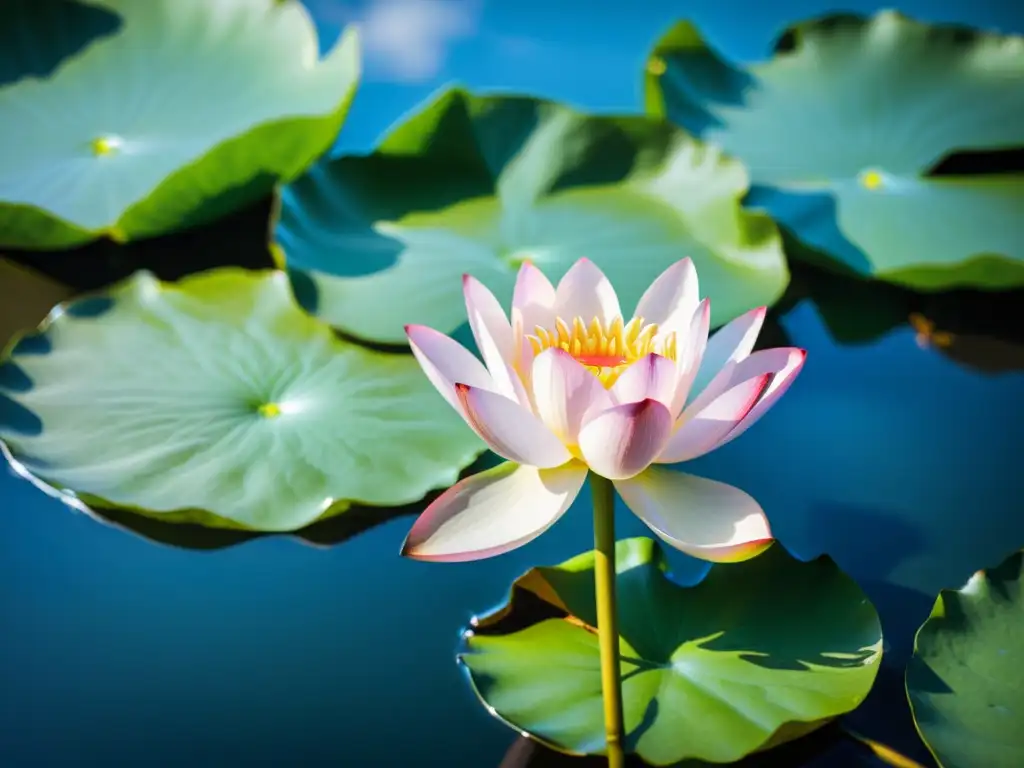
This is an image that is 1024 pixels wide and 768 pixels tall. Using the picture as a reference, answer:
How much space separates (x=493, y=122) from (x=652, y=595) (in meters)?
1.10

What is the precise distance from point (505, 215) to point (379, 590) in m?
0.82

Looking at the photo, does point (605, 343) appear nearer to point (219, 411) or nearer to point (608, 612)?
point (608, 612)

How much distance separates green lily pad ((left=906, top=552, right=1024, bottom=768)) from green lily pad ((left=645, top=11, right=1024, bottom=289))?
2.61 ft

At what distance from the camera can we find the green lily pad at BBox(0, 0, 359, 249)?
5.50 feet

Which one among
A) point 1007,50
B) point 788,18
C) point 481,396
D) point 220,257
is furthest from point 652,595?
point 788,18

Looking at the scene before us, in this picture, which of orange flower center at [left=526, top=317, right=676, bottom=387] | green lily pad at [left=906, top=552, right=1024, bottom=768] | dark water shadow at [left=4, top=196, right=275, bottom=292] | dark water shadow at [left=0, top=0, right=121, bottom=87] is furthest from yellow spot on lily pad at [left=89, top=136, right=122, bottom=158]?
green lily pad at [left=906, top=552, right=1024, bottom=768]

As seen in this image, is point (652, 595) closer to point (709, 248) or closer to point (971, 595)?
point (971, 595)

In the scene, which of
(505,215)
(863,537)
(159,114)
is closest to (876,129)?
(505,215)

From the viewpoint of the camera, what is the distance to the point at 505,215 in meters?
1.76

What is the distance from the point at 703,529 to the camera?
82cm

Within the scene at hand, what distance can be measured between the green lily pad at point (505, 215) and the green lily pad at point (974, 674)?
64 centimetres

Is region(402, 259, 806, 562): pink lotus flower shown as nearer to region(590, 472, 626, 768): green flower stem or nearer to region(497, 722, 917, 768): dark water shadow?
region(590, 472, 626, 768): green flower stem

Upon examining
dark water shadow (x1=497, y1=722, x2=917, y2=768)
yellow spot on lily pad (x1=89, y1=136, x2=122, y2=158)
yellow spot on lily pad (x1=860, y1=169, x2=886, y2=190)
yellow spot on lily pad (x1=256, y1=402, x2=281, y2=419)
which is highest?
yellow spot on lily pad (x1=89, y1=136, x2=122, y2=158)

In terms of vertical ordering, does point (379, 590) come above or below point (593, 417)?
below
